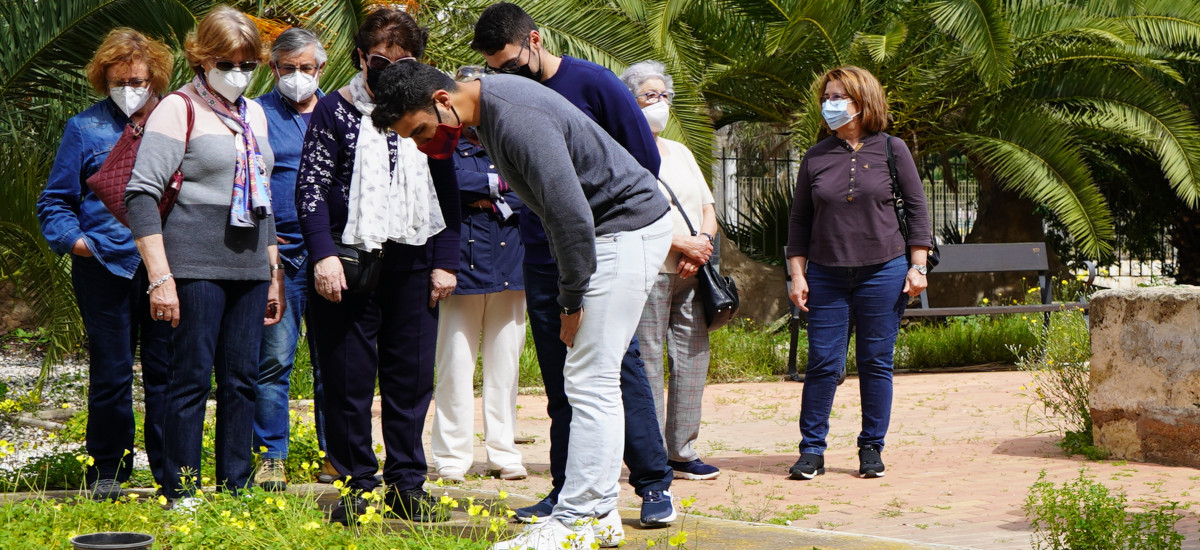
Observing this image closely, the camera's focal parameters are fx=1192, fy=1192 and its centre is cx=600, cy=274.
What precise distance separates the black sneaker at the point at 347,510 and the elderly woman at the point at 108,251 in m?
0.82

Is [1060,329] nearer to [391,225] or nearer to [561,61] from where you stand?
[561,61]

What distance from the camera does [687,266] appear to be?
5.02m

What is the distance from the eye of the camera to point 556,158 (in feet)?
Result: 11.0

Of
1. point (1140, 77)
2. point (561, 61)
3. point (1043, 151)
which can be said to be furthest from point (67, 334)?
point (1140, 77)

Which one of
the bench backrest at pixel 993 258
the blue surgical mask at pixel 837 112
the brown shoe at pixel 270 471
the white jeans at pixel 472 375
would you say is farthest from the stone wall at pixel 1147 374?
the bench backrest at pixel 993 258

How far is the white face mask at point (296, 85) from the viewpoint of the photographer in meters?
5.15

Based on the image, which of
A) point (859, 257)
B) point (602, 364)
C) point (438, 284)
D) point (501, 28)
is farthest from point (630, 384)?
point (859, 257)

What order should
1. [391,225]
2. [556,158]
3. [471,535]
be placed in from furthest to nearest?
[391,225] → [471,535] → [556,158]

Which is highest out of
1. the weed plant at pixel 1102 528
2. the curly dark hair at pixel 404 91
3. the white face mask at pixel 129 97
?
the white face mask at pixel 129 97

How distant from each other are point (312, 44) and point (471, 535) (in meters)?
2.41

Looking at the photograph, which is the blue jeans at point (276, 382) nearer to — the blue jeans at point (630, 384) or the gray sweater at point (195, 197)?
the gray sweater at point (195, 197)

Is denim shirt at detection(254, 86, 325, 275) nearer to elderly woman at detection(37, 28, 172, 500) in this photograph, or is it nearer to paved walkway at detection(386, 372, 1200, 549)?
elderly woman at detection(37, 28, 172, 500)

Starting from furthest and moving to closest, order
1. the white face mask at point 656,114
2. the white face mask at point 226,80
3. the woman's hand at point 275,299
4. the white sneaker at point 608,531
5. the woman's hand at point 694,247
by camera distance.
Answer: the white face mask at point 656,114
the woman's hand at point 694,247
the woman's hand at point 275,299
the white face mask at point 226,80
the white sneaker at point 608,531

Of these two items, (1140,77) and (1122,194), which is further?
(1122,194)
